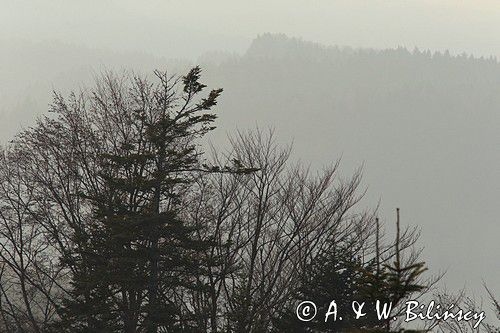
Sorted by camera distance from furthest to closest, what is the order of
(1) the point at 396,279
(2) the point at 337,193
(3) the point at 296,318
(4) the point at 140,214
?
(2) the point at 337,193
(3) the point at 296,318
(4) the point at 140,214
(1) the point at 396,279

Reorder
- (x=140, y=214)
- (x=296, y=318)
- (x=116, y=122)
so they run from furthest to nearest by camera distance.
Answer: (x=116, y=122)
(x=296, y=318)
(x=140, y=214)

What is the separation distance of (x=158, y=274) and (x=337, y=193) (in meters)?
6.13

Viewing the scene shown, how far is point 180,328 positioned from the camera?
13938 millimetres

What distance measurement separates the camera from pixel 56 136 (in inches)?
671

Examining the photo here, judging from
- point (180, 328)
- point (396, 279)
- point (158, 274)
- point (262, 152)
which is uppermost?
point (262, 152)

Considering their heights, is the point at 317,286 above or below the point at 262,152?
below

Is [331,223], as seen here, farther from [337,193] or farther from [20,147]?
[20,147]

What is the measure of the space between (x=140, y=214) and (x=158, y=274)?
7.28 ft

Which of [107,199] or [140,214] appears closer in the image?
[140,214]

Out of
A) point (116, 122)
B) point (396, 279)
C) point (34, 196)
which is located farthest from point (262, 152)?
point (396, 279)

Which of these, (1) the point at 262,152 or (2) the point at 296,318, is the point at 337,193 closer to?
(1) the point at 262,152

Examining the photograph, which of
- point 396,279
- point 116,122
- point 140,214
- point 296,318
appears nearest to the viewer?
point 396,279

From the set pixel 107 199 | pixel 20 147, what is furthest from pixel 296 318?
pixel 20 147

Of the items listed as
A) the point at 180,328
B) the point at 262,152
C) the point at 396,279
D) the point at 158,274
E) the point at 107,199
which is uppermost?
the point at 262,152
